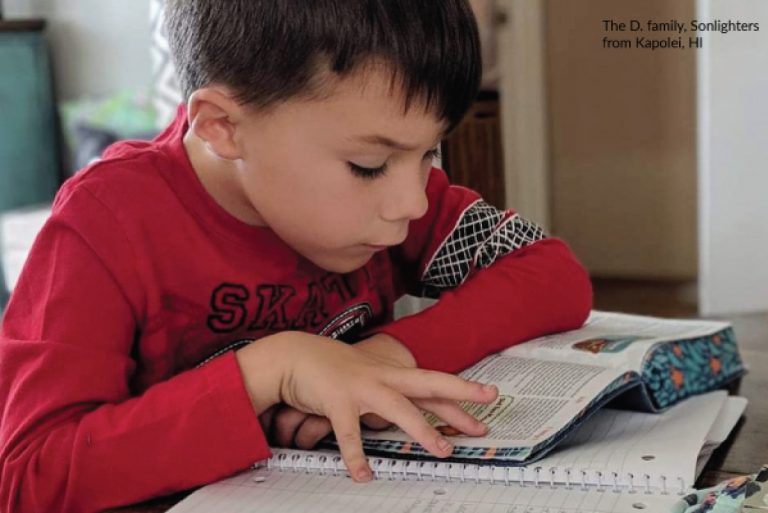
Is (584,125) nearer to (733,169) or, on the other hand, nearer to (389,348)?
(733,169)

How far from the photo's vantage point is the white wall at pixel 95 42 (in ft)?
10.1

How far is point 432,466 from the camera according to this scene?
0.67m

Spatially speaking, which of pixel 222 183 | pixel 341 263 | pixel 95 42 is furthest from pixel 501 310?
pixel 95 42

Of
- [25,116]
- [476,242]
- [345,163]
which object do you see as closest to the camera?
[345,163]

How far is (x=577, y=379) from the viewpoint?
77 centimetres

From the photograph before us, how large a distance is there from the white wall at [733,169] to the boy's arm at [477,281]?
3.07ft

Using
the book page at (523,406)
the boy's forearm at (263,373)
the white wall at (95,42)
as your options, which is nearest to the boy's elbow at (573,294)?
the book page at (523,406)

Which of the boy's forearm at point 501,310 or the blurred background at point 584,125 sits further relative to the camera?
the blurred background at point 584,125

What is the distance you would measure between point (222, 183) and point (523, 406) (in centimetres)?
30

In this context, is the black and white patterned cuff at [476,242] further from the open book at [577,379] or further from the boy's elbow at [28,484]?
the boy's elbow at [28,484]

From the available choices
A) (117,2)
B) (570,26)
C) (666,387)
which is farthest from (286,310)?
(117,2)

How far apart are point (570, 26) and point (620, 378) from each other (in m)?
2.11

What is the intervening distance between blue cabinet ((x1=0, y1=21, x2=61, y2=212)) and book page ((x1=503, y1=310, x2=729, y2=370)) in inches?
99.4

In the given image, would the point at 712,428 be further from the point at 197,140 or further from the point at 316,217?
→ the point at 197,140
